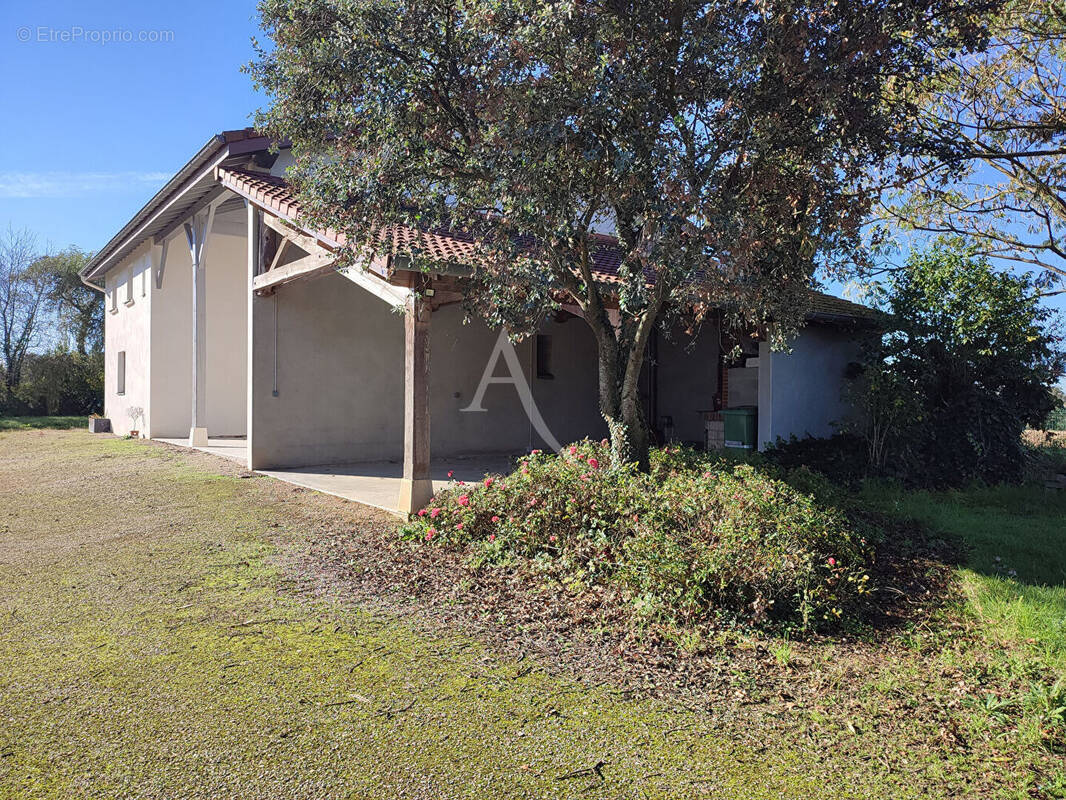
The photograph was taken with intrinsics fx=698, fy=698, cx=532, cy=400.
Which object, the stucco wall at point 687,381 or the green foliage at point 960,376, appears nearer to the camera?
the green foliage at point 960,376

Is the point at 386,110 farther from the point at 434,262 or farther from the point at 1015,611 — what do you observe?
the point at 1015,611

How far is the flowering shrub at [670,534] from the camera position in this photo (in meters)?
4.38

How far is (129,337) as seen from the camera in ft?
54.5

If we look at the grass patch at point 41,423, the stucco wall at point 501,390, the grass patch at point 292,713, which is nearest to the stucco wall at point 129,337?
the grass patch at point 41,423

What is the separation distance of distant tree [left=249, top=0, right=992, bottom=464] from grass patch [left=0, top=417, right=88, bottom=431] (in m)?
18.4

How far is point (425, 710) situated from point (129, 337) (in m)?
16.6

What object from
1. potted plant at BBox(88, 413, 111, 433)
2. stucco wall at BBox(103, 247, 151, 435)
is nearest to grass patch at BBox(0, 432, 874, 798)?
stucco wall at BBox(103, 247, 151, 435)

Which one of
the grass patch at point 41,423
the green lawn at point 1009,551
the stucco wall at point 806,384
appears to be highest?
the stucco wall at point 806,384

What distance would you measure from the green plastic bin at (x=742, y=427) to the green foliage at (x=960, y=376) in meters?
1.72

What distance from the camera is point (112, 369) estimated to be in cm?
1792

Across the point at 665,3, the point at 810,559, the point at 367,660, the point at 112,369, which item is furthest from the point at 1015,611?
the point at 112,369

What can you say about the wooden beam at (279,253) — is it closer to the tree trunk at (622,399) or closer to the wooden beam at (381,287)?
the wooden beam at (381,287)

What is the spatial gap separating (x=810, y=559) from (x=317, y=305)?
876cm

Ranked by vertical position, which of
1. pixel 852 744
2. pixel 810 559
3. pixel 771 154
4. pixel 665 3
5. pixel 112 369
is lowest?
pixel 852 744
